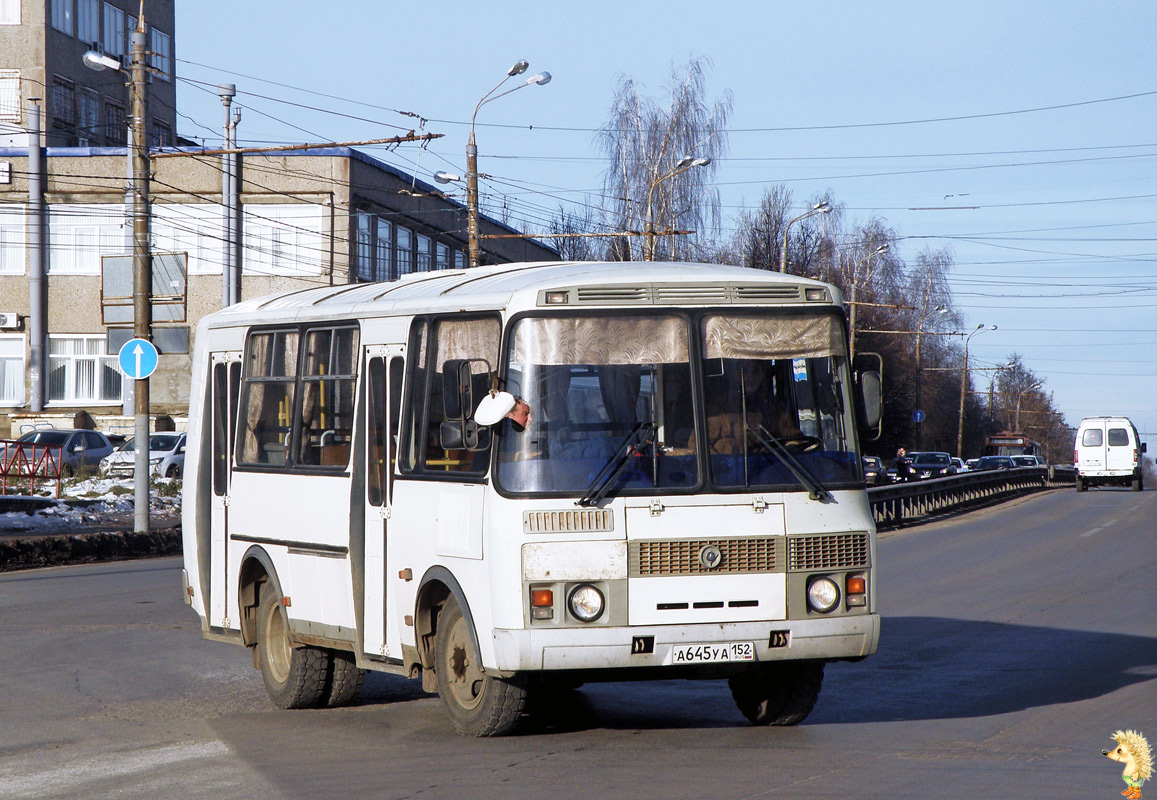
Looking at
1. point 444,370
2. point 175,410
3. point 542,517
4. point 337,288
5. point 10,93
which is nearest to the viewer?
point 542,517

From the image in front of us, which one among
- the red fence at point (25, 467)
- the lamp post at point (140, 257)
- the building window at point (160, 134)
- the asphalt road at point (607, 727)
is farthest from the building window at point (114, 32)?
the asphalt road at point (607, 727)

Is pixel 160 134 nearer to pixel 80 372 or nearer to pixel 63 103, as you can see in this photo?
pixel 63 103

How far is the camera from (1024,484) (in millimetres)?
54469

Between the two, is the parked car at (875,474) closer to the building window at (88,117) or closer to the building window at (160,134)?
the building window at (160,134)

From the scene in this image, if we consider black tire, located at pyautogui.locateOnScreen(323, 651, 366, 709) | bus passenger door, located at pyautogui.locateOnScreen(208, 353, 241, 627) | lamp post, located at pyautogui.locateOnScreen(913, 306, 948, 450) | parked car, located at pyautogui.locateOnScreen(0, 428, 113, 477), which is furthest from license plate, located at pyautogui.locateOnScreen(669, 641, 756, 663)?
lamp post, located at pyautogui.locateOnScreen(913, 306, 948, 450)

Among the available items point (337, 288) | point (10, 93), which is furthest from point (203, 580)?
point (10, 93)

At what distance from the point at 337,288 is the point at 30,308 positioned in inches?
1646

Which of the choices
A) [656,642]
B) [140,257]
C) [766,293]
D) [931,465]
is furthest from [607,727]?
[931,465]

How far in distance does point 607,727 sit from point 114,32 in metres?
54.1

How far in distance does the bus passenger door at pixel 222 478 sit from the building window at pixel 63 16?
47.3 m

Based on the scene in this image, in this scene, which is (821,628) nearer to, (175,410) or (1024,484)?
(175,410)

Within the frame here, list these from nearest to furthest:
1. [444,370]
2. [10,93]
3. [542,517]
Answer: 1. [542,517]
2. [444,370]
3. [10,93]

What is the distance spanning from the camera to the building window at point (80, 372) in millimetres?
49250

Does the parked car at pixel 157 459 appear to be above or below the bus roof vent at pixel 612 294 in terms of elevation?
below
